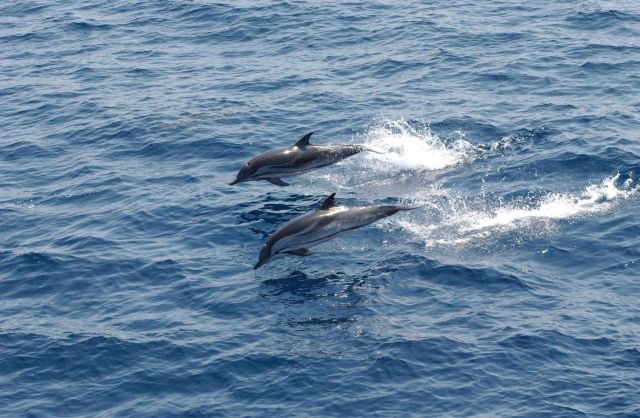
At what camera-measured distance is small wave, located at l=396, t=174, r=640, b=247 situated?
3484cm

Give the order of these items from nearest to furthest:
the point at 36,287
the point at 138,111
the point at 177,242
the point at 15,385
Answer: the point at 15,385, the point at 36,287, the point at 177,242, the point at 138,111

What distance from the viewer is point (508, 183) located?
3841 centimetres

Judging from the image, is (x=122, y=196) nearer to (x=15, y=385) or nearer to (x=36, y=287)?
(x=36, y=287)

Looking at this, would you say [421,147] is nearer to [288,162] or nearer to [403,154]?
[403,154]

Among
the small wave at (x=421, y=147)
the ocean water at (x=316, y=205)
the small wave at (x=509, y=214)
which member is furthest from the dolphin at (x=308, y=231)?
the small wave at (x=421, y=147)

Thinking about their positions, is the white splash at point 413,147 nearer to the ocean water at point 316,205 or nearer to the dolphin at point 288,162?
the ocean water at point 316,205

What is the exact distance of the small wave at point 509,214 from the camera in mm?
34844

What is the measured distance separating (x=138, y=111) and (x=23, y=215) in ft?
33.1

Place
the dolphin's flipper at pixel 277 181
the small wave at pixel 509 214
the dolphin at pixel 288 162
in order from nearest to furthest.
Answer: the small wave at pixel 509 214 → the dolphin at pixel 288 162 → the dolphin's flipper at pixel 277 181

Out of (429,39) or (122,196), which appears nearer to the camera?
(122,196)

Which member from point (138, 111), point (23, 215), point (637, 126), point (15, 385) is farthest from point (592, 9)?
point (15, 385)

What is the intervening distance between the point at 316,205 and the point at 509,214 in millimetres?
6747

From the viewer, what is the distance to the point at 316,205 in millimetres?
37938

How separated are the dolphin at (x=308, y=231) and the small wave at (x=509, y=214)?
3022 millimetres
